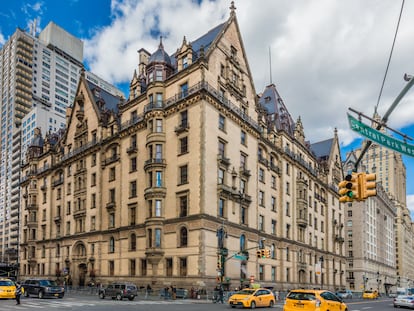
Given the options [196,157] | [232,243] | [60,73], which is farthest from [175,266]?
[60,73]

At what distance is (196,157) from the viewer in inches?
1866

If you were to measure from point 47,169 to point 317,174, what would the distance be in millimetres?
48542

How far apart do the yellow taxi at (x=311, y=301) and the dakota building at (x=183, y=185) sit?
18.5m

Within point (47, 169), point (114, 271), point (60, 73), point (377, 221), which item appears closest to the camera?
point (114, 271)

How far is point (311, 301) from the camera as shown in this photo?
21797mm

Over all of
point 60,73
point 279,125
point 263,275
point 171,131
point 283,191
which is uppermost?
point 60,73

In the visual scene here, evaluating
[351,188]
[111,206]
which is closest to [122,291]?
[111,206]

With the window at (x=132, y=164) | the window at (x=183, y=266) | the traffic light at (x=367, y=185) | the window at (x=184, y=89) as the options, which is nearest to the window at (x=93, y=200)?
the window at (x=132, y=164)

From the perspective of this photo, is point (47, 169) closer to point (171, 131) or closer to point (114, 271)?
point (114, 271)

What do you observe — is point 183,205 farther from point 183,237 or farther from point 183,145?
point 183,145

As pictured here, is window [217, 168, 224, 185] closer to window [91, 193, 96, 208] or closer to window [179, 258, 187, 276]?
window [179, 258, 187, 276]

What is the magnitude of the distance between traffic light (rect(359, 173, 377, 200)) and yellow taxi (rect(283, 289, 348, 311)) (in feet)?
25.3

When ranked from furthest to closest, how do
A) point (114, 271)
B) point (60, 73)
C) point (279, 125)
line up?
point (60, 73)
point (279, 125)
point (114, 271)

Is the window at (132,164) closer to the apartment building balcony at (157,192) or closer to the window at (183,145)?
the apartment building balcony at (157,192)
